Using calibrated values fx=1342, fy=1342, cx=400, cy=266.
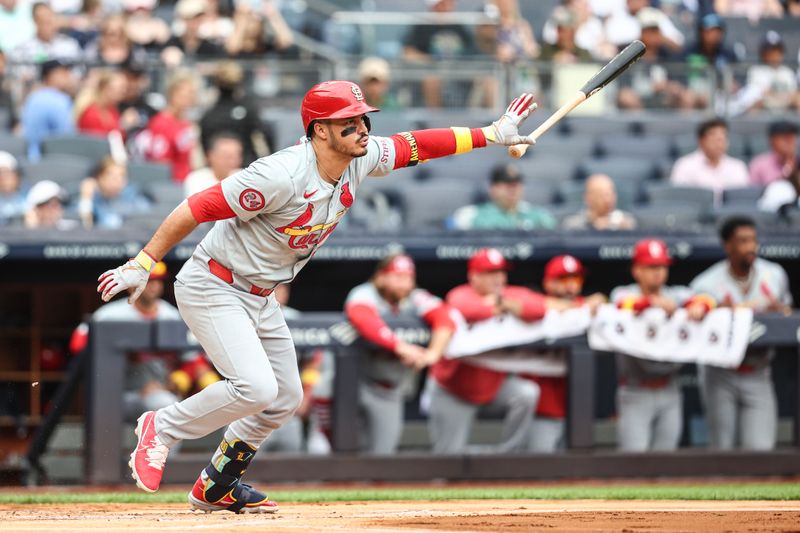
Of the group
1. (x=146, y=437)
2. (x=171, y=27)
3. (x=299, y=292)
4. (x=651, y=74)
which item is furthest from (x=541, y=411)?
(x=171, y=27)

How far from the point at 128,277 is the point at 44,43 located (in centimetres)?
675

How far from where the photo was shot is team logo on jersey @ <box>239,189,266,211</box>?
17.1ft

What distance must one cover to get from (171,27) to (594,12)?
418 centimetres

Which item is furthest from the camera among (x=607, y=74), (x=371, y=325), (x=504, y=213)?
(x=504, y=213)

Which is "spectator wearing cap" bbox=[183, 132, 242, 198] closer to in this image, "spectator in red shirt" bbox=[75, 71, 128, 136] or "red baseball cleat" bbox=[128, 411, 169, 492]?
"spectator in red shirt" bbox=[75, 71, 128, 136]

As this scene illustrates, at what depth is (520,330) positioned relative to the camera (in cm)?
838

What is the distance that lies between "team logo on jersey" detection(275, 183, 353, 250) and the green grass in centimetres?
174

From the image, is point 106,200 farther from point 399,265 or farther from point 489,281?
point 489,281

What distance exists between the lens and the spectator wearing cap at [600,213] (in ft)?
30.3

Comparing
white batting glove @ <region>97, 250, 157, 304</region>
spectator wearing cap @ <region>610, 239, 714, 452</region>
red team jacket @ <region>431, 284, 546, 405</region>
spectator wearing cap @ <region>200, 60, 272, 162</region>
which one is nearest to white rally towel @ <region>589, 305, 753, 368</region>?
spectator wearing cap @ <region>610, 239, 714, 452</region>

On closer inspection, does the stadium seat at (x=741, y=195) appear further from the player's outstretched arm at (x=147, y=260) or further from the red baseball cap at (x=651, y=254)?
the player's outstretched arm at (x=147, y=260)

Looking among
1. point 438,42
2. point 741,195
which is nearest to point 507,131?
point 741,195

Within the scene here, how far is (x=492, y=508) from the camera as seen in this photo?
604cm

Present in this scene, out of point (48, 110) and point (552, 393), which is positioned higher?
point (48, 110)
